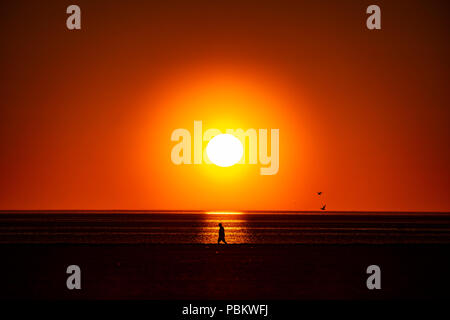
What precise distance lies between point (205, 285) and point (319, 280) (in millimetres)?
3610

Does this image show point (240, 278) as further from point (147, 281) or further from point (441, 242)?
point (441, 242)

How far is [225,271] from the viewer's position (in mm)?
20688

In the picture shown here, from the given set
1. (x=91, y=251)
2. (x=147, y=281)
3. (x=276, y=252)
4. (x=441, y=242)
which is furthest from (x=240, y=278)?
(x=441, y=242)

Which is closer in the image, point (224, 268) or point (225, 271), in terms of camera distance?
point (225, 271)

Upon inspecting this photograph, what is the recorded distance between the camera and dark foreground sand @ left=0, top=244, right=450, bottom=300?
54.5 feet

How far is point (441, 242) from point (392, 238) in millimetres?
3462

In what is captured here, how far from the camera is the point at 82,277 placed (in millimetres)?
19203

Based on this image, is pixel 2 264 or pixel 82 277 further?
pixel 2 264

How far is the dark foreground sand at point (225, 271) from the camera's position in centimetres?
1662

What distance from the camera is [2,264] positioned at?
72.7ft
